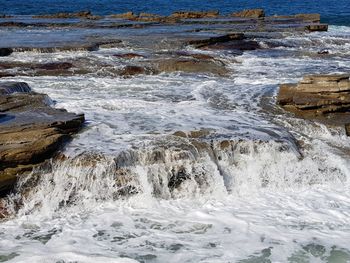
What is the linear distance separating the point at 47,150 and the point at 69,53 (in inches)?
396

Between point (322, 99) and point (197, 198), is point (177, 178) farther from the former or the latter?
point (322, 99)

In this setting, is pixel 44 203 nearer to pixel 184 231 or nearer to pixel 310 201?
pixel 184 231

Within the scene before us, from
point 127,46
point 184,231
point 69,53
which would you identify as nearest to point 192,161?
point 184,231

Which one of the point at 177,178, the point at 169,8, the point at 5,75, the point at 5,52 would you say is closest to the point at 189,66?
the point at 5,75

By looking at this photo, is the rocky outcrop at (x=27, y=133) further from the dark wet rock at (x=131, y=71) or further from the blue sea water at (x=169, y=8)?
the blue sea water at (x=169, y=8)

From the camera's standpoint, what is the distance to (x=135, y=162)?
741cm

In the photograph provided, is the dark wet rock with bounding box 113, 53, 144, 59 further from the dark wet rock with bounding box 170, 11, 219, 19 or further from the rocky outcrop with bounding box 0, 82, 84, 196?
the dark wet rock with bounding box 170, 11, 219, 19

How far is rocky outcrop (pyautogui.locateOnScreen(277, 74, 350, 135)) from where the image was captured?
9789mm

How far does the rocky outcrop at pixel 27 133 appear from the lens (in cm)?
705

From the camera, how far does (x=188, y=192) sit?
7410 millimetres

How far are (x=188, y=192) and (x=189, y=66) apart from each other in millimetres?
7826

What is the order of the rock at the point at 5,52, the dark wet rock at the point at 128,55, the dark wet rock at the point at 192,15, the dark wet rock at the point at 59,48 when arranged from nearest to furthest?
the dark wet rock at the point at 128,55 → the rock at the point at 5,52 → the dark wet rock at the point at 59,48 → the dark wet rock at the point at 192,15

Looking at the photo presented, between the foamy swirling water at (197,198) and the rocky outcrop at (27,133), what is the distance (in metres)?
0.25

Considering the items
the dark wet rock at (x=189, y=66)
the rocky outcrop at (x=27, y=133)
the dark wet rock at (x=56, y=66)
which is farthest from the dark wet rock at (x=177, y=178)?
the dark wet rock at (x=56, y=66)
